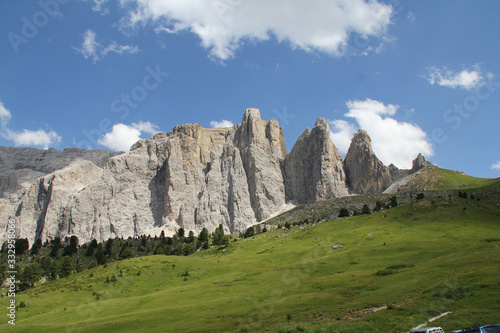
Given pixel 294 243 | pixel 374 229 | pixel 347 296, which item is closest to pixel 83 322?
pixel 347 296

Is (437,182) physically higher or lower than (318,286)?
higher

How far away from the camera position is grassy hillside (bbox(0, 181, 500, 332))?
101ft

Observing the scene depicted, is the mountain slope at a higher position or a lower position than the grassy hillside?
higher

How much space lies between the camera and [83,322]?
43.6 meters

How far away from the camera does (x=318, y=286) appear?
45500mm

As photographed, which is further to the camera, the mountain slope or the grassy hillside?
the mountain slope

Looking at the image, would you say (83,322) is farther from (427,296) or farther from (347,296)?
(427,296)

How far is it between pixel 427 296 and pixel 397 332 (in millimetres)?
8415

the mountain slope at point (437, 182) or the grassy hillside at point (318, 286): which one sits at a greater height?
the mountain slope at point (437, 182)

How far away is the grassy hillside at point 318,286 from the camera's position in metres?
30.8

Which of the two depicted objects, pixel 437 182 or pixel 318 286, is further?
pixel 437 182

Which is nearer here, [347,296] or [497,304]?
[497,304]

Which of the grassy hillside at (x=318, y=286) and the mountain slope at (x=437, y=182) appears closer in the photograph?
the grassy hillside at (x=318, y=286)

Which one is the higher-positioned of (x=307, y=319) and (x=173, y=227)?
(x=173, y=227)
